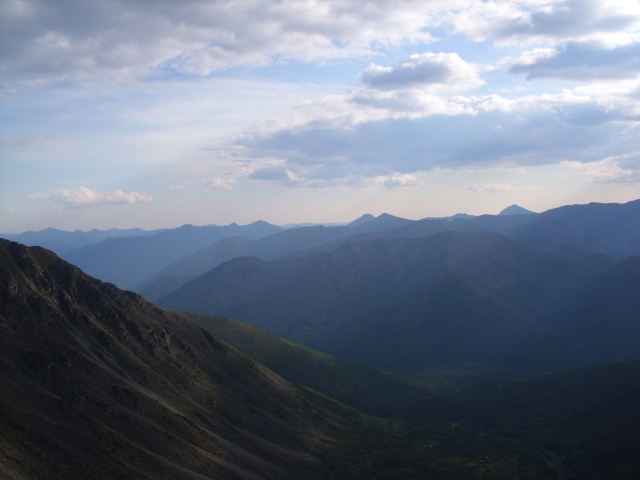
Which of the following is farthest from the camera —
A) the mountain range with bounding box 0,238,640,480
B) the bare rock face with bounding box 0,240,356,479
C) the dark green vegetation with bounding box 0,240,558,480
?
the mountain range with bounding box 0,238,640,480

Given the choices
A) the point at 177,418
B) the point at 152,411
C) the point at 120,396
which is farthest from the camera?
the point at 177,418

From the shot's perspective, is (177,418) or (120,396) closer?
(120,396)

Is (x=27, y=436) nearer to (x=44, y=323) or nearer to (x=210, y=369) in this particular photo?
(x=44, y=323)

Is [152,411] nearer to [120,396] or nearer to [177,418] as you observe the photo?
[177,418]

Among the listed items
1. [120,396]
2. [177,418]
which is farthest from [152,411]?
[120,396]

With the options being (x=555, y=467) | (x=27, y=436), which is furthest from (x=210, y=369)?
(x=555, y=467)

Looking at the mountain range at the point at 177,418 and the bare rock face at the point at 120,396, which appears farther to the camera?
the mountain range at the point at 177,418
